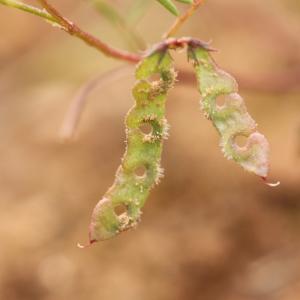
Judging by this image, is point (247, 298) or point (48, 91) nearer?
point (247, 298)

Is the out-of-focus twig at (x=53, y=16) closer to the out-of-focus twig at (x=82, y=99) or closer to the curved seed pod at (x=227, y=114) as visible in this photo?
the curved seed pod at (x=227, y=114)

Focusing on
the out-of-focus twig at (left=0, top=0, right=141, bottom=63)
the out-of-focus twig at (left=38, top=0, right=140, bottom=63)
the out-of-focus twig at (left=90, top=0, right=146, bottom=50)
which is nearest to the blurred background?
the out-of-focus twig at (left=90, top=0, right=146, bottom=50)

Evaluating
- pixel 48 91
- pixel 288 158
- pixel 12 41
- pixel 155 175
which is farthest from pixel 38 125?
pixel 155 175

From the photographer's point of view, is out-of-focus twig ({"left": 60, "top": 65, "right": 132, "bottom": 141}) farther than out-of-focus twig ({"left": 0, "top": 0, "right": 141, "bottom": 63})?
Yes

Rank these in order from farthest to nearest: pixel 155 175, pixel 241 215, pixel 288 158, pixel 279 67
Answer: pixel 279 67 → pixel 288 158 → pixel 241 215 → pixel 155 175

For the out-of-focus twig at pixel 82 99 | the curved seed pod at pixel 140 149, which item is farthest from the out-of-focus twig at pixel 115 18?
the curved seed pod at pixel 140 149

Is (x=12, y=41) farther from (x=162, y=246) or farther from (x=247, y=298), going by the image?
(x=247, y=298)

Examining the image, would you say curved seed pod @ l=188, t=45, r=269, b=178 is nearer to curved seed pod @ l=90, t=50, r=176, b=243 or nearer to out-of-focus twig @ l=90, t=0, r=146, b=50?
curved seed pod @ l=90, t=50, r=176, b=243
